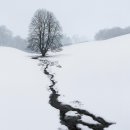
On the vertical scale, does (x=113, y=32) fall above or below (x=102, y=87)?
above

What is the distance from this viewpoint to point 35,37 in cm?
5303

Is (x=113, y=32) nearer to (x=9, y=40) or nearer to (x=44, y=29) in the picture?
(x=9, y=40)

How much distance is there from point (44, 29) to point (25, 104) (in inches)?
1411

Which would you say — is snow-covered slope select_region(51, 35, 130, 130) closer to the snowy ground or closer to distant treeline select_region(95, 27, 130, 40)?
the snowy ground

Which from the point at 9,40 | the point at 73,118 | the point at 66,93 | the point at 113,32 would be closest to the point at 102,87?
the point at 66,93

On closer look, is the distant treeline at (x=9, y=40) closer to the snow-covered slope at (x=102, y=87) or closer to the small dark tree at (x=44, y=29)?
the small dark tree at (x=44, y=29)

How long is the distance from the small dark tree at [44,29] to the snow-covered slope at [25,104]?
24112 millimetres

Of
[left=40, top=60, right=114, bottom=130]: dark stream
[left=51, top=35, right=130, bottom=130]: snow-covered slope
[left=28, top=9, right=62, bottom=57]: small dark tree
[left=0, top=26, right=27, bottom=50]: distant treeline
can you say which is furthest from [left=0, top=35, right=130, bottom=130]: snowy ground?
[left=0, top=26, right=27, bottom=50]: distant treeline

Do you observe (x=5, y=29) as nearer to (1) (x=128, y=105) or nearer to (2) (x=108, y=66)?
(2) (x=108, y=66)

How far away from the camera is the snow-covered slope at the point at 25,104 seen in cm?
1437

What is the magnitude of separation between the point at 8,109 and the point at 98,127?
227 inches

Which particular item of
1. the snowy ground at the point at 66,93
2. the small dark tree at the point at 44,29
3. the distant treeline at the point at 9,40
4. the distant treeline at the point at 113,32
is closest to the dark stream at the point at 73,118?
the snowy ground at the point at 66,93

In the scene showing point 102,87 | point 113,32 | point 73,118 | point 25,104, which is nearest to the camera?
point 73,118

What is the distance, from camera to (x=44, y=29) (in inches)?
2060
